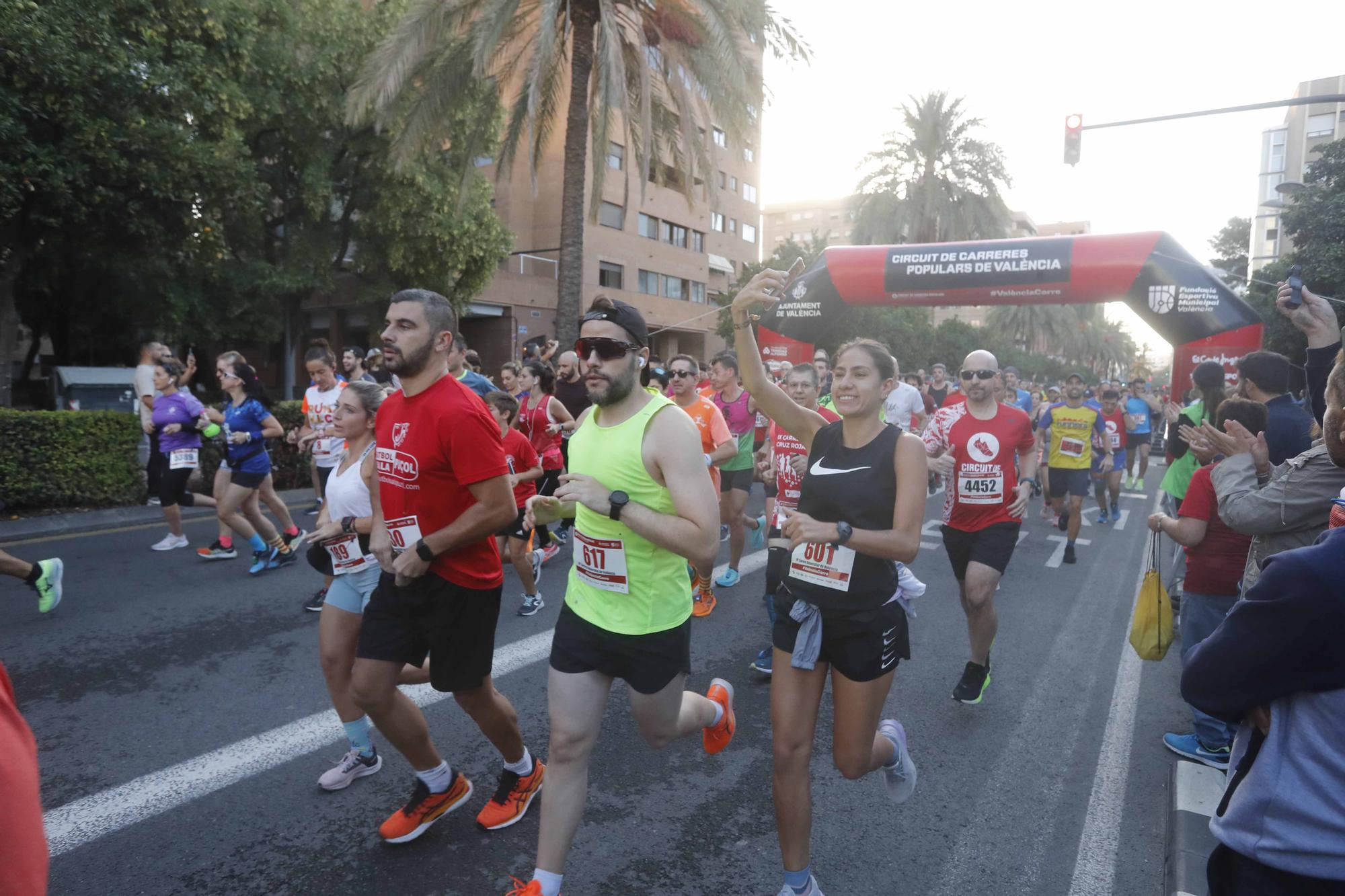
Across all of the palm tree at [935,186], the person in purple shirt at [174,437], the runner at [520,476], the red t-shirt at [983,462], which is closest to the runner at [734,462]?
the runner at [520,476]

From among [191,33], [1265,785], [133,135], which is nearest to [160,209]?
[133,135]

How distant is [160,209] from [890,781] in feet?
53.2

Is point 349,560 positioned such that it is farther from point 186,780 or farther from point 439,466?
point 186,780

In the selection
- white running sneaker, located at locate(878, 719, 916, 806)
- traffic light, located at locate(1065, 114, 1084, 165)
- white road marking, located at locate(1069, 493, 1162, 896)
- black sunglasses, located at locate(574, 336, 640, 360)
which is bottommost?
white road marking, located at locate(1069, 493, 1162, 896)

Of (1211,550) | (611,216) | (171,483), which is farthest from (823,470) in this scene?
(611,216)

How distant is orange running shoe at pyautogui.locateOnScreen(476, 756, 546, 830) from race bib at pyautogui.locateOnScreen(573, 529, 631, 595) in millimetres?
929

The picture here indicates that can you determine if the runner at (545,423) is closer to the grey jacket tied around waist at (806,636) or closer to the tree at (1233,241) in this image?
the grey jacket tied around waist at (806,636)

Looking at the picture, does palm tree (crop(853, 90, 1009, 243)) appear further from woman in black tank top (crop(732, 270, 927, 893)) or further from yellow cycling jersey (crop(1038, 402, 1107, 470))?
woman in black tank top (crop(732, 270, 927, 893))

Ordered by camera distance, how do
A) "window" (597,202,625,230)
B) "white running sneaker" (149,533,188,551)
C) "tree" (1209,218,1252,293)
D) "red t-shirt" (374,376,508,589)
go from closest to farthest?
"red t-shirt" (374,376,508,589)
"white running sneaker" (149,533,188,551)
"window" (597,202,625,230)
"tree" (1209,218,1252,293)

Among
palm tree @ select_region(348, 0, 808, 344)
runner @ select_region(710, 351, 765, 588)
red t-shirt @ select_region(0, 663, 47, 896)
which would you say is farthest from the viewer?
palm tree @ select_region(348, 0, 808, 344)

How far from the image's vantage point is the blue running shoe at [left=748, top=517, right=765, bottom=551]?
8.64m

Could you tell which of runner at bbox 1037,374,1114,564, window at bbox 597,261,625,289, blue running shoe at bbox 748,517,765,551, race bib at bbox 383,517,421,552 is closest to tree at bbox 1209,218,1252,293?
window at bbox 597,261,625,289

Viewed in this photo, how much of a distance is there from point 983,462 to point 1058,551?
523 cm

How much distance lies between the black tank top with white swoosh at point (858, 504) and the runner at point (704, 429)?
9.54ft
